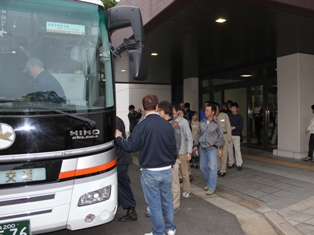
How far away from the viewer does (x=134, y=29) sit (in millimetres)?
3375

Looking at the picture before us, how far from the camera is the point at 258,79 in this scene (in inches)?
423

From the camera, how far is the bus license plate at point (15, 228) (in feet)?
8.38

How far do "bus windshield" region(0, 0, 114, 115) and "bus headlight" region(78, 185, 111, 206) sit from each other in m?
0.90

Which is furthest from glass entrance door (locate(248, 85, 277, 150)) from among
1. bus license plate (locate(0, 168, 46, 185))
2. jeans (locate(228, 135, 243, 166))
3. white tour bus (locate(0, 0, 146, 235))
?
bus license plate (locate(0, 168, 46, 185))

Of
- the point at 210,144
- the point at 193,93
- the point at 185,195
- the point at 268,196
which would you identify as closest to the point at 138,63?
the point at 210,144

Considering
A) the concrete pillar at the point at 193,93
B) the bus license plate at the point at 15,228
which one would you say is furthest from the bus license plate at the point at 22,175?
the concrete pillar at the point at 193,93

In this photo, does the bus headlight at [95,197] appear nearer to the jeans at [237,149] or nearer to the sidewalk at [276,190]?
the sidewalk at [276,190]

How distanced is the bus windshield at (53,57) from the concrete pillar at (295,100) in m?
7.38

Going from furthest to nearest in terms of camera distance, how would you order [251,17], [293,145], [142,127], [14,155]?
1. [293,145]
2. [251,17]
3. [142,127]
4. [14,155]

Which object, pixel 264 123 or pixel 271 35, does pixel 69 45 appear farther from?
pixel 264 123

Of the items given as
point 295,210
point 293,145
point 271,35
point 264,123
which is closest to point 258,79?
point 264,123

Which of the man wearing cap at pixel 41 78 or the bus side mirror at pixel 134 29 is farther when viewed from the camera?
the bus side mirror at pixel 134 29

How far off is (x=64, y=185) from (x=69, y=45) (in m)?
1.57

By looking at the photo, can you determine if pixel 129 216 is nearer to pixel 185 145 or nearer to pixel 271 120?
pixel 185 145
